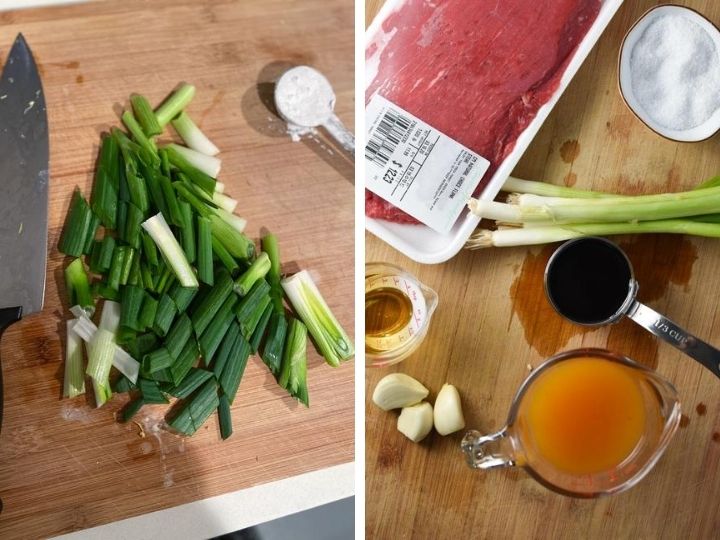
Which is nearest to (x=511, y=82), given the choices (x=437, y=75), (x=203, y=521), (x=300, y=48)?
(x=437, y=75)

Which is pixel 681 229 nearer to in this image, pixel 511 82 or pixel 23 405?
pixel 511 82

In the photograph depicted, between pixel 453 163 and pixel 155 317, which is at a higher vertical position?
pixel 453 163

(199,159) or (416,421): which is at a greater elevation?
(199,159)

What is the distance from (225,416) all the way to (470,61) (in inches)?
31.3

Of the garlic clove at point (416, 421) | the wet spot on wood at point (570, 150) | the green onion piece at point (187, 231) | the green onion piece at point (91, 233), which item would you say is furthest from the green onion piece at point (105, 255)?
the wet spot on wood at point (570, 150)

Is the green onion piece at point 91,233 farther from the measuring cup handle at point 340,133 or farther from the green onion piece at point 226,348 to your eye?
the measuring cup handle at point 340,133

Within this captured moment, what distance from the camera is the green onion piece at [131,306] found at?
1298 millimetres

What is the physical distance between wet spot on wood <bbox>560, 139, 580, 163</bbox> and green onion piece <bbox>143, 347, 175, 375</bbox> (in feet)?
2.67

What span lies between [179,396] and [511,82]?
0.84 m

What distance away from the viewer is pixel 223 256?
134cm

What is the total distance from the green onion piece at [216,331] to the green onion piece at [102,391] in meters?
0.17

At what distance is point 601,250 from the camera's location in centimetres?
138

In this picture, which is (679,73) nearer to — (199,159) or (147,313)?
(199,159)

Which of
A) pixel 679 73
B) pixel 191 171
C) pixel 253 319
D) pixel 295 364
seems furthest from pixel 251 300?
pixel 679 73
